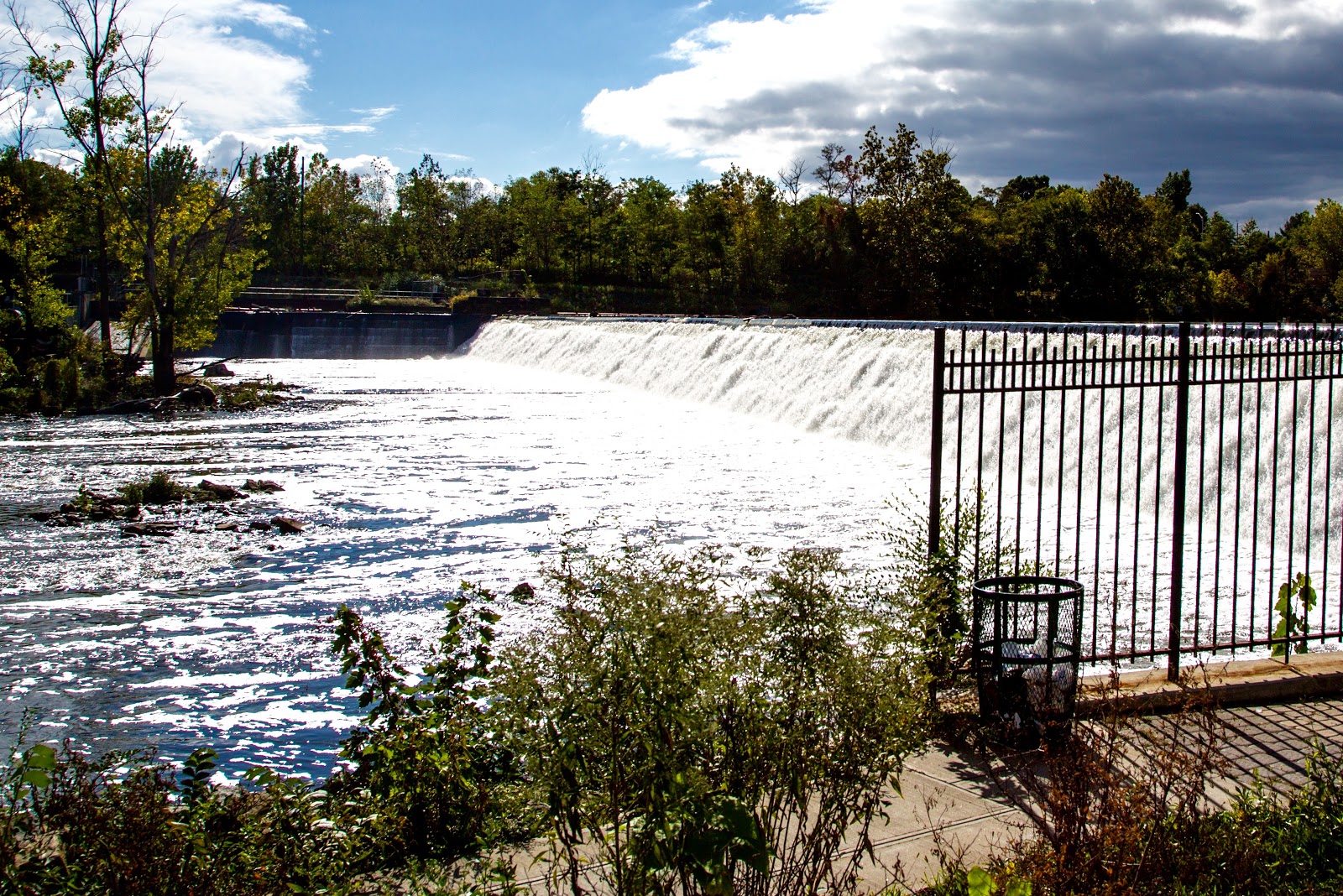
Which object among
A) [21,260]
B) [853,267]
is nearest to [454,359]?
[21,260]

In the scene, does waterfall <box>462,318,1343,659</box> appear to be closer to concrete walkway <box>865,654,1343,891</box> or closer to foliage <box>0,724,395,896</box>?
concrete walkway <box>865,654,1343,891</box>

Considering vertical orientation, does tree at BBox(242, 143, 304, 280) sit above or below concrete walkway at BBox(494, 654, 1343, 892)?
above

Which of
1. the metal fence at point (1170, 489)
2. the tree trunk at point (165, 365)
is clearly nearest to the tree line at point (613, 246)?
the tree trunk at point (165, 365)

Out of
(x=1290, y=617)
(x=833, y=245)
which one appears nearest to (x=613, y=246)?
(x=833, y=245)

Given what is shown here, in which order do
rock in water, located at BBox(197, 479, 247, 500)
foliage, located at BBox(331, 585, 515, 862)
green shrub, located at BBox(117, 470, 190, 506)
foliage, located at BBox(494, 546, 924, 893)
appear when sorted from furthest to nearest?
rock in water, located at BBox(197, 479, 247, 500) < green shrub, located at BBox(117, 470, 190, 506) < foliage, located at BBox(331, 585, 515, 862) < foliage, located at BBox(494, 546, 924, 893)

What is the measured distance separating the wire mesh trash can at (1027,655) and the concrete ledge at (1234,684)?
1.00 feet

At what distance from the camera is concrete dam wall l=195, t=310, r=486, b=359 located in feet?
140

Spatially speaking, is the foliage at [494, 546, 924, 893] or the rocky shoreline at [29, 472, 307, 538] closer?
the foliage at [494, 546, 924, 893]

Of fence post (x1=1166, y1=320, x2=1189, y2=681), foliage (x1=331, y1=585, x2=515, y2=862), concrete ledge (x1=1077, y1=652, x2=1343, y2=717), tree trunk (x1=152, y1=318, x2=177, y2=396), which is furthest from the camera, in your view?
tree trunk (x1=152, y1=318, x2=177, y2=396)

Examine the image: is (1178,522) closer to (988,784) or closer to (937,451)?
(937,451)

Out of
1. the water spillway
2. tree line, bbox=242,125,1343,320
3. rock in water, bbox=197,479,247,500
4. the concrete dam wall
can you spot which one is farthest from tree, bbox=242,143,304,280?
rock in water, bbox=197,479,247,500

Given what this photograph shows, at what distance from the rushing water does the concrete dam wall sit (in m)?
15.7

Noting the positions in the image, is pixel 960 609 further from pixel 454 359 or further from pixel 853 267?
pixel 853 267

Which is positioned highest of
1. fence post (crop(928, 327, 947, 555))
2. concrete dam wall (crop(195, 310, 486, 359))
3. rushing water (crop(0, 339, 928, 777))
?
concrete dam wall (crop(195, 310, 486, 359))
